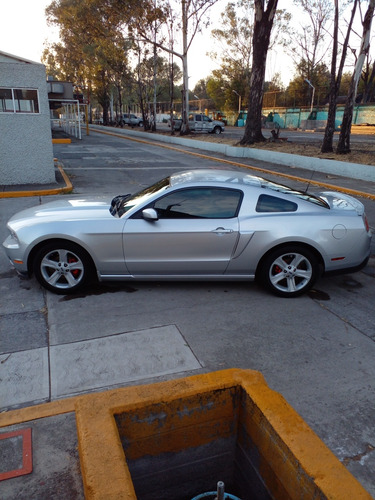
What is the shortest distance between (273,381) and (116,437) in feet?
5.81

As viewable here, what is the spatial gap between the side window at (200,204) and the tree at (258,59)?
17332 mm

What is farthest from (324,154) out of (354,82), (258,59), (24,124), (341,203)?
(341,203)

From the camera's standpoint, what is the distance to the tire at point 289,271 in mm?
4766

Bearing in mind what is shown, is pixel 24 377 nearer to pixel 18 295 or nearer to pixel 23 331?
pixel 23 331

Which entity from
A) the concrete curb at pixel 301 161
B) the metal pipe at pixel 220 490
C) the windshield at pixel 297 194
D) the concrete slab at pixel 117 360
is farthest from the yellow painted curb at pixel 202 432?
the concrete curb at pixel 301 161

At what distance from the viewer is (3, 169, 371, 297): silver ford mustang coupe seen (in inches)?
183

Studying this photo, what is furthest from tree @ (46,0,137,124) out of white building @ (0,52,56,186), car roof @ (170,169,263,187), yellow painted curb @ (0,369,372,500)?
yellow painted curb @ (0,369,372,500)

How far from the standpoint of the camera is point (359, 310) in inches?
183

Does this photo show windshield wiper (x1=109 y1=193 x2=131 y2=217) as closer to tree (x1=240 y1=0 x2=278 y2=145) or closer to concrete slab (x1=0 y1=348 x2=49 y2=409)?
concrete slab (x1=0 y1=348 x2=49 y2=409)

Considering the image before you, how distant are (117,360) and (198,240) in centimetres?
172

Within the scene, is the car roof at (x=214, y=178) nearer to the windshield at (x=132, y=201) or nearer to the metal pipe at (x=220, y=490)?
the windshield at (x=132, y=201)

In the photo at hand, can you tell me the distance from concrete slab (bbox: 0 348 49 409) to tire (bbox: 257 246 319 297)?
8.61 ft

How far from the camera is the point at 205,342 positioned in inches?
154

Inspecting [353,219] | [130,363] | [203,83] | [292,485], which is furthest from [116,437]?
[203,83]
